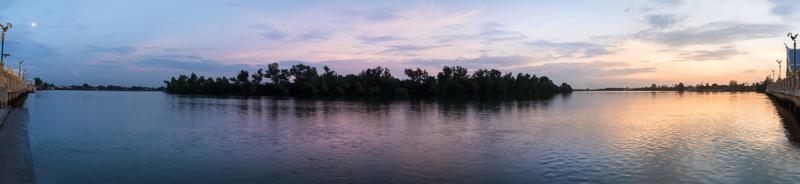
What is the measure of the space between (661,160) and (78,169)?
17.0m

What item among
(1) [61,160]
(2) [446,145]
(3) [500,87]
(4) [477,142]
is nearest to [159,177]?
(1) [61,160]

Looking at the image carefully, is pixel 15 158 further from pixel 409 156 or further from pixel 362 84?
pixel 362 84

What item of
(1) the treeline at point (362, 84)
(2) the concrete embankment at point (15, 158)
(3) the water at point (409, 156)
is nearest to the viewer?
(2) the concrete embankment at point (15, 158)

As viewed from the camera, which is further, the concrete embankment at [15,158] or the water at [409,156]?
the water at [409,156]

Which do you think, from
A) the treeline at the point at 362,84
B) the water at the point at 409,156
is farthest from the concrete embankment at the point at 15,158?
the treeline at the point at 362,84

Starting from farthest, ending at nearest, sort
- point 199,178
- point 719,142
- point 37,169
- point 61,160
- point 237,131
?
1. point 237,131
2. point 719,142
3. point 61,160
4. point 37,169
5. point 199,178

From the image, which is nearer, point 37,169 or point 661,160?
point 37,169

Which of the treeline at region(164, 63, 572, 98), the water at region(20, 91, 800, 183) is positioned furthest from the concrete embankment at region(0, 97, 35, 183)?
the treeline at region(164, 63, 572, 98)

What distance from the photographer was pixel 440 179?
1473cm

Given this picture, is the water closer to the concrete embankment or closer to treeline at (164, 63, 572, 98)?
the concrete embankment

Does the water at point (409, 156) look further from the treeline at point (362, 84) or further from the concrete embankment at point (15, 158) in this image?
the treeline at point (362, 84)

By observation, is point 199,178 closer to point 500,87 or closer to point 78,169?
point 78,169

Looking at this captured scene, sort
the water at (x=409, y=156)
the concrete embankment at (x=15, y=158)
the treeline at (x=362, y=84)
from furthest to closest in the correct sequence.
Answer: the treeline at (x=362, y=84), the water at (x=409, y=156), the concrete embankment at (x=15, y=158)

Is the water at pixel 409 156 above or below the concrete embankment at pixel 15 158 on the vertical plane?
below
